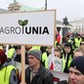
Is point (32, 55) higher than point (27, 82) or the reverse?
higher

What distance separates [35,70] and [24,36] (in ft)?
1.95

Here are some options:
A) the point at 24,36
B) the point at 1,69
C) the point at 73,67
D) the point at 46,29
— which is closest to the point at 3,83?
the point at 1,69

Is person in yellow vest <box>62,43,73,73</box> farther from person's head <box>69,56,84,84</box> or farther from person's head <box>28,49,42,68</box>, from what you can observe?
person's head <box>69,56,84,84</box>

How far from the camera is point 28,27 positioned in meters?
4.73

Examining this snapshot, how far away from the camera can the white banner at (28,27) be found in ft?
14.9

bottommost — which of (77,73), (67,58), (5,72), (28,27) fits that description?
(67,58)

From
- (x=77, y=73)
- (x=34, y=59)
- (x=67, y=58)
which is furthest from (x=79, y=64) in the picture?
(x=67, y=58)

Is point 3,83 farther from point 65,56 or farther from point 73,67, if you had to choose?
point 65,56

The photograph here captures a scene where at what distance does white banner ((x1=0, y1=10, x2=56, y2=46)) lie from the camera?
4527mm

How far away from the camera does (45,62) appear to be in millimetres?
7996

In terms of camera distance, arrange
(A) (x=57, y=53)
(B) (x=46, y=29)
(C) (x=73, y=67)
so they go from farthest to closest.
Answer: (A) (x=57, y=53)
(B) (x=46, y=29)
(C) (x=73, y=67)

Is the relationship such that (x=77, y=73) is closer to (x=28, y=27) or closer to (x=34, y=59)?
(x=28, y=27)

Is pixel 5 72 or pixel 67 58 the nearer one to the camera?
pixel 5 72

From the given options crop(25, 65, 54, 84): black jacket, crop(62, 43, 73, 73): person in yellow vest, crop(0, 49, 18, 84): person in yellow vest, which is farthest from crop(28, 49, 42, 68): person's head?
crop(62, 43, 73, 73): person in yellow vest
